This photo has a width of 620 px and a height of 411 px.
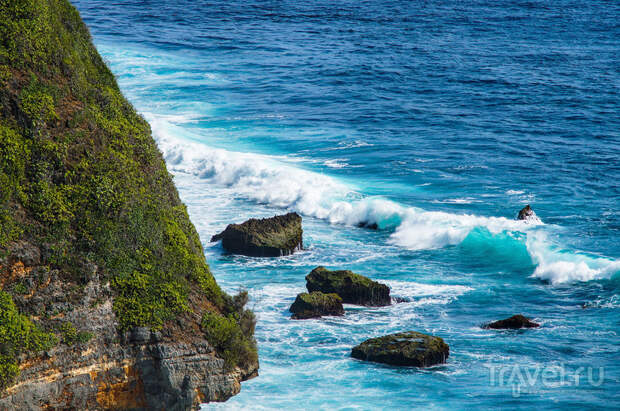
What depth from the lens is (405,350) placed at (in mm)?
20078

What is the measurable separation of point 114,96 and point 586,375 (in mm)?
13889

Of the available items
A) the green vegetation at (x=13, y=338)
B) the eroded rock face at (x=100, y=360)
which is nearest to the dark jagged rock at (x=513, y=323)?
the eroded rock face at (x=100, y=360)

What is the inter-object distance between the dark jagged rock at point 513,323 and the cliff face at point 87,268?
36.7ft

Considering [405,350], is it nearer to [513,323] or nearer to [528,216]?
[513,323]

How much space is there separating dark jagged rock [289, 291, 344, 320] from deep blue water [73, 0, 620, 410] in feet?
1.41

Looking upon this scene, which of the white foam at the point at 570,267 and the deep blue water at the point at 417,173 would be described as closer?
the deep blue water at the point at 417,173

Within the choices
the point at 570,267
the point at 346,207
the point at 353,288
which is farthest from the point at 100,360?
the point at 346,207

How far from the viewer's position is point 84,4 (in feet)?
292

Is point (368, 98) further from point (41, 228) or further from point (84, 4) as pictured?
point (84, 4)

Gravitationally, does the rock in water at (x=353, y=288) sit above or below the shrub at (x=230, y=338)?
below

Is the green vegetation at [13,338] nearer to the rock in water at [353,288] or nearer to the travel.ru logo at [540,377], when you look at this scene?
the travel.ru logo at [540,377]

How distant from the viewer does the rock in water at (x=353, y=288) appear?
23.8m

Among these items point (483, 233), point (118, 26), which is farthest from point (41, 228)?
point (118, 26)

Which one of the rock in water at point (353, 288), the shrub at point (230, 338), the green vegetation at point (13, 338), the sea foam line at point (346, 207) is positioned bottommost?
the rock in water at point (353, 288)
